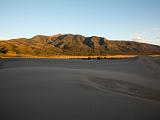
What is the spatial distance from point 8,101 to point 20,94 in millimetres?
997

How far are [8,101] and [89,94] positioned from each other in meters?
3.18

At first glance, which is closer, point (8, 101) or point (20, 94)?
point (8, 101)

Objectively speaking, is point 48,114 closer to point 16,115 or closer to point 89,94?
point 16,115

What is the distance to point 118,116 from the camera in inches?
223

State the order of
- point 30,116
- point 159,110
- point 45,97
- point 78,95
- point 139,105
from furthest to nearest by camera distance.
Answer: point 78,95, point 45,97, point 139,105, point 159,110, point 30,116

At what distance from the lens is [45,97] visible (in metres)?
7.40

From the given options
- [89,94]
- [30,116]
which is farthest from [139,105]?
[30,116]

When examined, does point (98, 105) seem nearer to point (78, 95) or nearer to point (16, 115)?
point (78, 95)

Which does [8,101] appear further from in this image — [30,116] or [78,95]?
[78,95]

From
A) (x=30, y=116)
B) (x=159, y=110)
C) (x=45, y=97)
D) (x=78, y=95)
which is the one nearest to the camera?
(x=30, y=116)

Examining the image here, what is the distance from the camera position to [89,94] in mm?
8156

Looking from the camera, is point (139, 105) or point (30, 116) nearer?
point (30, 116)

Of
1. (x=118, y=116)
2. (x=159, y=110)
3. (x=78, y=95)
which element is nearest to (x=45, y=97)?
(x=78, y=95)

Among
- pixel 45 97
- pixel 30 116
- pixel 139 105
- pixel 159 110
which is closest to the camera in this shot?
pixel 30 116
